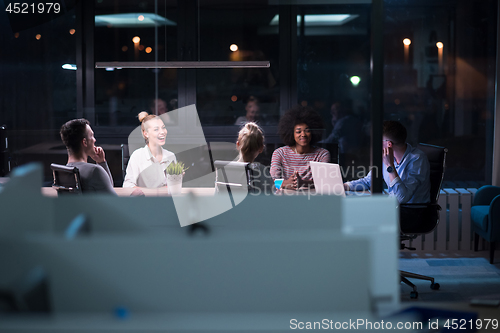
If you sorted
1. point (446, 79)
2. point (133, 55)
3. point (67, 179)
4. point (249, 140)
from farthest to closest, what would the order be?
point (133, 55) → point (446, 79) → point (249, 140) → point (67, 179)

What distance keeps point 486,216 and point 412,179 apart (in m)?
1.13

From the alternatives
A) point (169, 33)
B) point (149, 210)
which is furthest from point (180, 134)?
point (149, 210)

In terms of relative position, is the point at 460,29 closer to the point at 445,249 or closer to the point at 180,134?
the point at 445,249

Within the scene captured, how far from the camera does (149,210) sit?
127 cm

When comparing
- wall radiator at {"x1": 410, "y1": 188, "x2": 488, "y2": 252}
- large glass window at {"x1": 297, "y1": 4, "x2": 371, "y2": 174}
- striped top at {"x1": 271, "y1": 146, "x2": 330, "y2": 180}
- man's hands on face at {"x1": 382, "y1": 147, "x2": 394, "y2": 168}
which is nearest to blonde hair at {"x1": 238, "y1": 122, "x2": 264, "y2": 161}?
striped top at {"x1": 271, "y1": 146, "x2": 330, "y2": 180}

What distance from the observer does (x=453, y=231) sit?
4941mm

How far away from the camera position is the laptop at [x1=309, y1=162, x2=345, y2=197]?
334 centimetres

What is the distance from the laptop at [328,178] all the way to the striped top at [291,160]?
1.19 meters

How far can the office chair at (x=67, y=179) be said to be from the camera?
3277mm

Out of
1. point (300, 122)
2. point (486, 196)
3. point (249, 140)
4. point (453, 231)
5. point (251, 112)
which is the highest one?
point (251, 112)

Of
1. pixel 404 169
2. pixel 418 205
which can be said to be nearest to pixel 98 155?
pixel 404 169

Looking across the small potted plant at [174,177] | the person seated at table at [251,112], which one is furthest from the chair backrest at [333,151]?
the person seated at table at [251,112]

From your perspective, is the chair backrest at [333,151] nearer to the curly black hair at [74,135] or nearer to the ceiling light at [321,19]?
the curly black hair at [74,135]

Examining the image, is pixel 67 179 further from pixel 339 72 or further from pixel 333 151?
pixel 339 72
